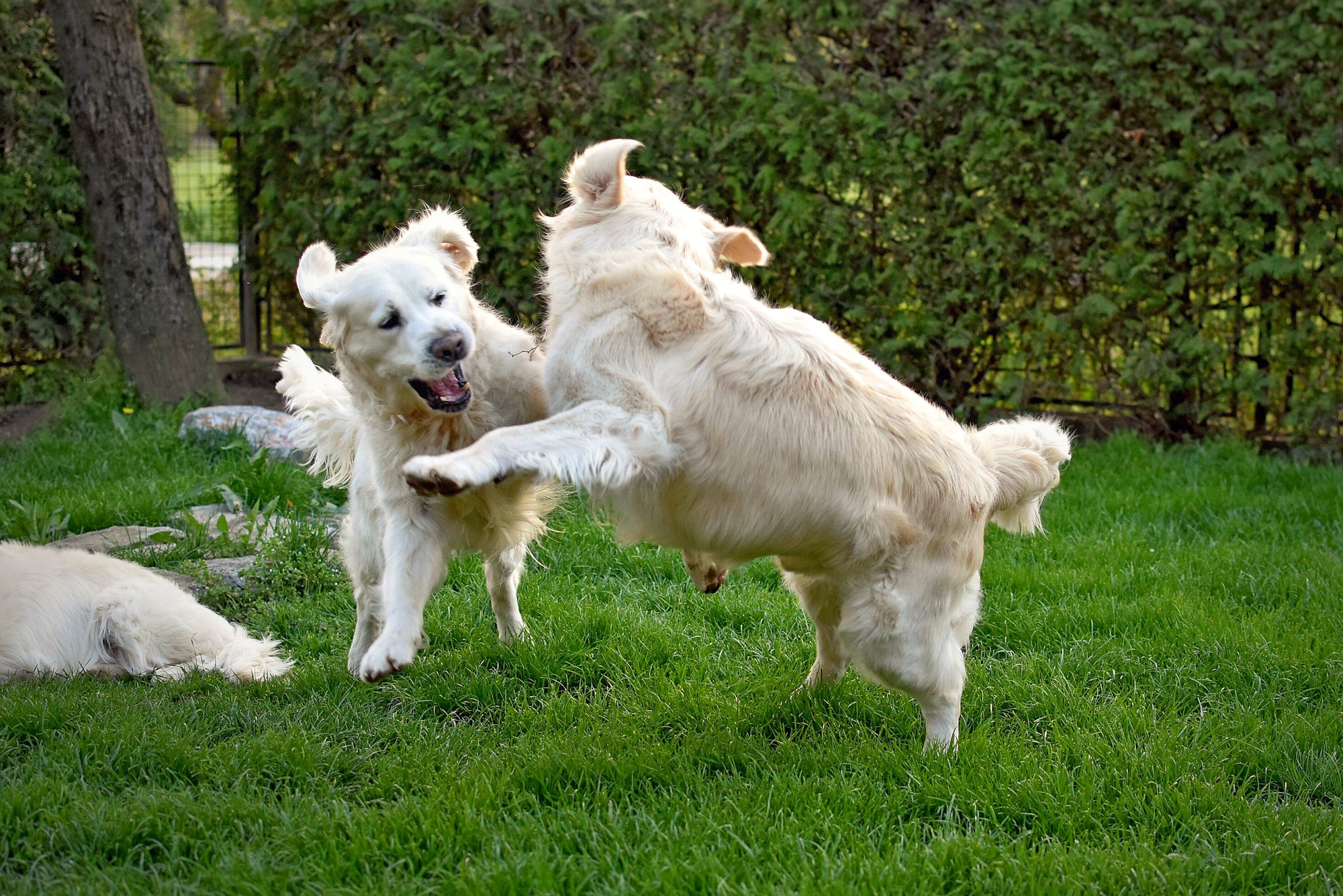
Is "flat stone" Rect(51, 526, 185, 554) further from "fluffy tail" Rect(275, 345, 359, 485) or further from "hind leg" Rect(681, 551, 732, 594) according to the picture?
"hind leg" Rect(681, 551, 732, 594)

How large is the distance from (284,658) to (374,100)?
5237 mm

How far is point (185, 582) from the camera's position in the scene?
4.99 meters

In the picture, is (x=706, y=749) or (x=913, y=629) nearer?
(x=913, y=629)

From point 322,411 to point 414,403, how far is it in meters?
1.00

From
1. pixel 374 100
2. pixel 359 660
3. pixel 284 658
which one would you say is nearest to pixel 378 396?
pixel 359 660

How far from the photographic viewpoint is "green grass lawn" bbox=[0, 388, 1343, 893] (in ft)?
9.31

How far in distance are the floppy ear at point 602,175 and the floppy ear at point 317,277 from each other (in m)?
0.88

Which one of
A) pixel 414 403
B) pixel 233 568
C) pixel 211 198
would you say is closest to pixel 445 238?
pixel 414 403

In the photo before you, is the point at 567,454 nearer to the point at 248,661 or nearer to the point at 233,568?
the point at 248,661

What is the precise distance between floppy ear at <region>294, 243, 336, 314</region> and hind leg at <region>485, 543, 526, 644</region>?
3.78 ft

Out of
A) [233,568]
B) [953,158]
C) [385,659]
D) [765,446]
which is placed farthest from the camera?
[953,158]

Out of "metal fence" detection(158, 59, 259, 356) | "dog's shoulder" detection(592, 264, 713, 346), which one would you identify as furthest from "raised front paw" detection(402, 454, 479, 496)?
"metal fence" detection(158, 59, 259, 356)

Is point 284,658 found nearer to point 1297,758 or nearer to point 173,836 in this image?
point 173,836

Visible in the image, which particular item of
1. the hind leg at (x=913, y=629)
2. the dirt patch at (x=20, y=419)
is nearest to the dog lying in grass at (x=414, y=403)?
the hind leg at (x=913, y=629)
